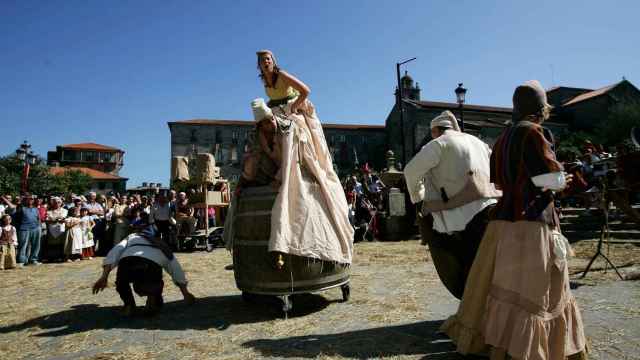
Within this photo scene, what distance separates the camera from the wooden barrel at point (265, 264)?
402 cm

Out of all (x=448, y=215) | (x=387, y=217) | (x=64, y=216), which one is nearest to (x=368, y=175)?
(x=387, y=217)

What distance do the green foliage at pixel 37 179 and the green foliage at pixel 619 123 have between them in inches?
2747

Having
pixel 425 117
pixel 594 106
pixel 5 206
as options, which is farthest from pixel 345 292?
pixel 594 106

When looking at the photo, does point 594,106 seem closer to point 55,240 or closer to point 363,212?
point 363,212

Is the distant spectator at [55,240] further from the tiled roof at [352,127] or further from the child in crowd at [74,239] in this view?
the tiled roof at [352,127]

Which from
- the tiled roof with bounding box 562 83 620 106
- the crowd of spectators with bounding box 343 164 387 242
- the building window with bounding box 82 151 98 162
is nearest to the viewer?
the crowd of spectators with bounding box 343 164 387 242

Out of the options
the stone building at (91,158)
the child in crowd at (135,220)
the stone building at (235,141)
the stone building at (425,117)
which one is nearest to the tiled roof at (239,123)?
the stone building at (235,141)

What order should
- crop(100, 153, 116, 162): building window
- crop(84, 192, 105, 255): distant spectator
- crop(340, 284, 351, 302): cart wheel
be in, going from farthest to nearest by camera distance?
crop(100, 153, 116, 162): building window
crop(84, 192, 105, 255): distant spectator
crop(340, 284, 351, 302): cart wheel

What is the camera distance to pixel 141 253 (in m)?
4.51

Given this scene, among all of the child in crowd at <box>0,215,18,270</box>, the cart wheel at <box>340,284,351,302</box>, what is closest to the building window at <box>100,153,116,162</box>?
the child in crowd at <box>0,215,18,270</box>

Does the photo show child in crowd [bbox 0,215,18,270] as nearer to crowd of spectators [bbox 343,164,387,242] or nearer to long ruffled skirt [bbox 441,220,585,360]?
crowd of spectators [bbox 343,164,387,242]

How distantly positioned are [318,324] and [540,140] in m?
2.65

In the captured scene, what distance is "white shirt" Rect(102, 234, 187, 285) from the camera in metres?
4.49

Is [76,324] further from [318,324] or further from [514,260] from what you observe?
[514,260]
